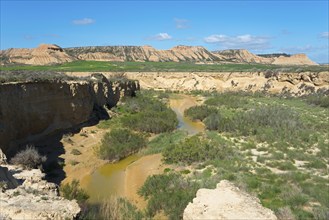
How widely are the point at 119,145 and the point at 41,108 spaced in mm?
5782

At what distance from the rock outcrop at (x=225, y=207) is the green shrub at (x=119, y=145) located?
1150 centimetres

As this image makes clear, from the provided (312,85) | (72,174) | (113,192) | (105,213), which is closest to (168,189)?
(113,192)

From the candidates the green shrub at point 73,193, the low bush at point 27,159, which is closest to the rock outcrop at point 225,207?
the green shrub at point 73,193

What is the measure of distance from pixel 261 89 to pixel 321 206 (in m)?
42.5

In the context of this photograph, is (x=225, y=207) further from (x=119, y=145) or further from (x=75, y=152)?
(x=75, y=152)

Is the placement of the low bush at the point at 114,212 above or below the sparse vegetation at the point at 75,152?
above

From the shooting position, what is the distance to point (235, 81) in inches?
2248

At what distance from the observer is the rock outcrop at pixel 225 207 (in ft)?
26.6

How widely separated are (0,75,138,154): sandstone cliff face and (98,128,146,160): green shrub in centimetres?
380

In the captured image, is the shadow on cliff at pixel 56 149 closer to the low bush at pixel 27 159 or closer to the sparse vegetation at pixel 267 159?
the low bush at pixel 27 159

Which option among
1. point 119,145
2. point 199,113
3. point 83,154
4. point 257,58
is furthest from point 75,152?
point 257,58

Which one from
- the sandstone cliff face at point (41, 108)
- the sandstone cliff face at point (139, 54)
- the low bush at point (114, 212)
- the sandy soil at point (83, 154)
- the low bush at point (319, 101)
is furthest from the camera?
the sandstone cliff face at point (139, 54)

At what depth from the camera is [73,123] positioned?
25.3 m

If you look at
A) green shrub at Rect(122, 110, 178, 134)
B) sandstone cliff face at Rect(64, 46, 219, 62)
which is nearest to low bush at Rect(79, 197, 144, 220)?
green shrub at Rect(122, 110, 178, 134)
